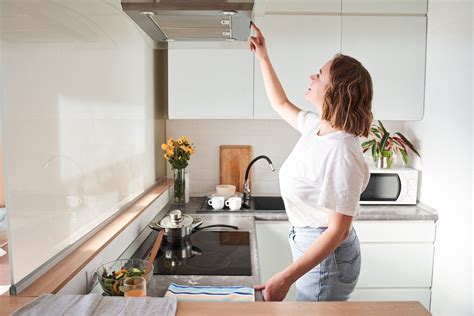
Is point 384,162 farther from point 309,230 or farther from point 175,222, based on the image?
point 175,222

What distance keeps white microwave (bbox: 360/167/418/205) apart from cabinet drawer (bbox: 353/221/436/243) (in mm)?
228

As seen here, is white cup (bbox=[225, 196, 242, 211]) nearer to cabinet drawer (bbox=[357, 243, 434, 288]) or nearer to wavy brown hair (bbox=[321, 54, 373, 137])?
cabinet drawer (bbox=[357, 243, 434, 288])

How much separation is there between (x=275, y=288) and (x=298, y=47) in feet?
5.88

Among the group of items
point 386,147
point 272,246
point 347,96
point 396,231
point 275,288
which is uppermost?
point 347,96

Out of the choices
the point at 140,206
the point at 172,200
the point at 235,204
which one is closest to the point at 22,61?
the point at 140,206

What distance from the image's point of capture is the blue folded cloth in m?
1.34

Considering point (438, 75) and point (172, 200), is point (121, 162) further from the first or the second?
point (438, 75)

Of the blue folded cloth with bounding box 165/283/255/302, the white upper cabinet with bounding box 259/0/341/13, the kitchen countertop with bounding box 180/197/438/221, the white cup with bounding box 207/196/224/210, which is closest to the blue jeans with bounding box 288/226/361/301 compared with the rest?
the blue folded cloth with bounding box 165/283/255/302

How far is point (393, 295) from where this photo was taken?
8.93 feet

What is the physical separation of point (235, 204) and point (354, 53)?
124cm

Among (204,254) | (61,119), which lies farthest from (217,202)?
(61,119)

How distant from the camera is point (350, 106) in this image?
1.51 meters

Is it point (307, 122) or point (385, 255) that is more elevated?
point (307, 122)

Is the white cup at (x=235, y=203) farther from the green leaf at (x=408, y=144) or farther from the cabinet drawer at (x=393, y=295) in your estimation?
the green leaf at (x=408, y=144)
